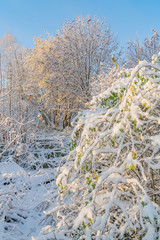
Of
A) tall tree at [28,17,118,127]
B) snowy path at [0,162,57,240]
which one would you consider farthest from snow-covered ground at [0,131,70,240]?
tall tree at [28,17,118,127]

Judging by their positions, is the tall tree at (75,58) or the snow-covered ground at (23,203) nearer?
the snow-covered ground at (23,203)

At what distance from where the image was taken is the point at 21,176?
4277 millimetres

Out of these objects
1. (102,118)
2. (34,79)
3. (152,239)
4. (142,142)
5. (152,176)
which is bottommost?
(152,239)

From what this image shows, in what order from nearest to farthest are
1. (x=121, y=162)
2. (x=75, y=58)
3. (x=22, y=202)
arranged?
(x=121, y=162)
(x=22, y=202)
(x=75, y=58)

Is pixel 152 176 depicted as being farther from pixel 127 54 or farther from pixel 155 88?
pixel 127 54

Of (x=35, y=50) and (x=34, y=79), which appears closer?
(x=34, y=79)

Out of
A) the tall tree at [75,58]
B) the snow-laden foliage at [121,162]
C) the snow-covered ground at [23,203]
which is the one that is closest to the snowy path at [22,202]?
the snow-covered ground at [23,203]

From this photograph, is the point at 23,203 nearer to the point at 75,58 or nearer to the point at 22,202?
the point at 22,202

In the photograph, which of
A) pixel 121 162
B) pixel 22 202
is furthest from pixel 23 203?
pixel 121 162

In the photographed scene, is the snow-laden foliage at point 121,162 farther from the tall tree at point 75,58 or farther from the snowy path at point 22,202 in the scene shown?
the tall tree at point 75,58

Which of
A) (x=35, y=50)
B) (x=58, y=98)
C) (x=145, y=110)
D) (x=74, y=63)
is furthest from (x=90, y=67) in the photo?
(x=145, y=110)

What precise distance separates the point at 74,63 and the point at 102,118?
13124 mm

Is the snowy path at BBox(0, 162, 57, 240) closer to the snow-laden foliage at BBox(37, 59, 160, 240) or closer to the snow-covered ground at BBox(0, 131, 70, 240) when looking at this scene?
the snow-covered ground at BBox(0, 131, 70, 240)

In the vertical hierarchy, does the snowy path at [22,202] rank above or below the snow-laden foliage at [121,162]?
below
